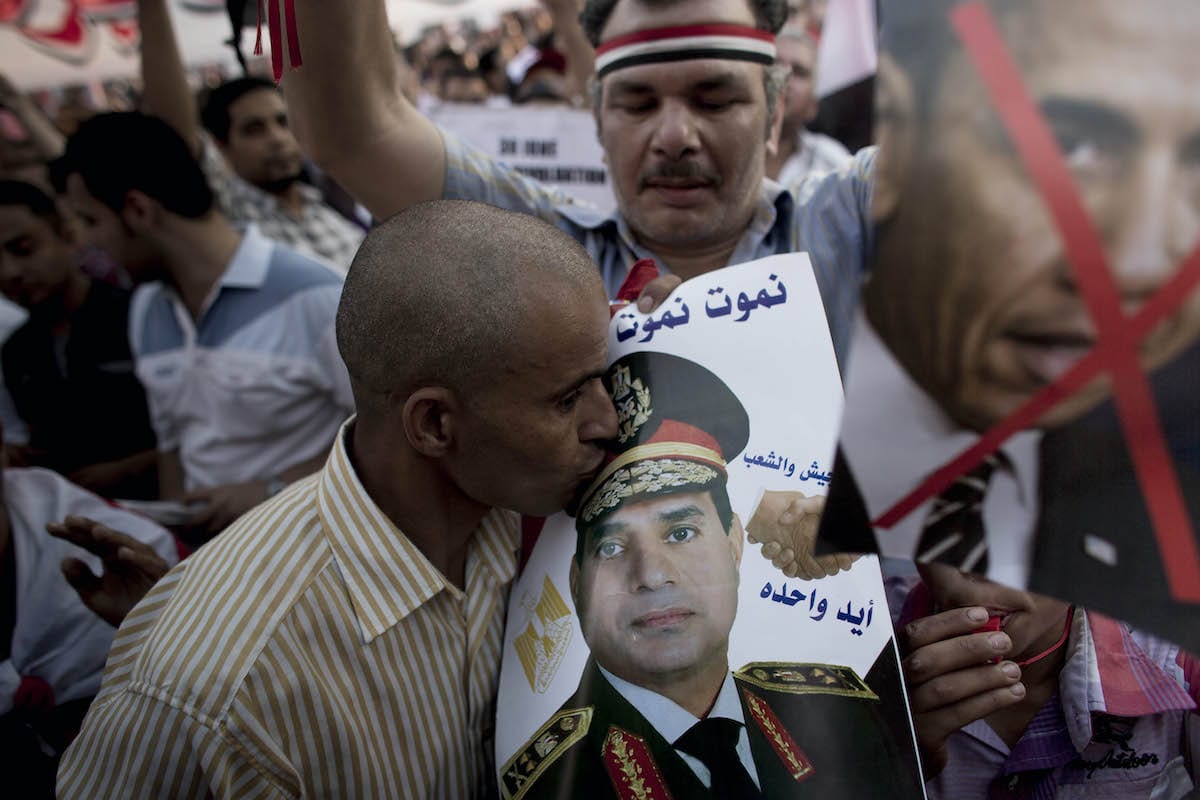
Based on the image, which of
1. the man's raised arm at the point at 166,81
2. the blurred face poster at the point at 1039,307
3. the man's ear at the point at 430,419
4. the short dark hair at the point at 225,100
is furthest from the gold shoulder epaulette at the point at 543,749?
the short dark hair at the point at 225,100

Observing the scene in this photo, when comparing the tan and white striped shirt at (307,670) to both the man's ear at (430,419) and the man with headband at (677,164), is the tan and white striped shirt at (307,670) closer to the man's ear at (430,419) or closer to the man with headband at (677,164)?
the man's ear at (430,419)

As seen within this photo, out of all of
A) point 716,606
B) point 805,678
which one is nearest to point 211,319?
point 716,606

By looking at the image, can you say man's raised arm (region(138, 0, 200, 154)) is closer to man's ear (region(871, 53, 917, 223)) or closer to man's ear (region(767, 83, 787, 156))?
man's ear (region(767, 83, 787, 156))

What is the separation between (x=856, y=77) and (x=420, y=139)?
808mm

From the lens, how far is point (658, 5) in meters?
1.80

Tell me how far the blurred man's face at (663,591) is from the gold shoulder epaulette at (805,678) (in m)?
0.04

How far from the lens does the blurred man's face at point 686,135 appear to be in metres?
1.78

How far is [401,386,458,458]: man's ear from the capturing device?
125 cm

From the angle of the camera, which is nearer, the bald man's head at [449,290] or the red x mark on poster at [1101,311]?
the red x mark on poster at [1101,311]

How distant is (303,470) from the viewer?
9.09ft

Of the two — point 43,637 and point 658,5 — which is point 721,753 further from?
point 43,637

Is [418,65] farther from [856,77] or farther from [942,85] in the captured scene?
[942,85]

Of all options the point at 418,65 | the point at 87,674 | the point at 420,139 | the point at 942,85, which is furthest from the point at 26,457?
the point at 418,65

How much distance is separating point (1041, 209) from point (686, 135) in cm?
110
